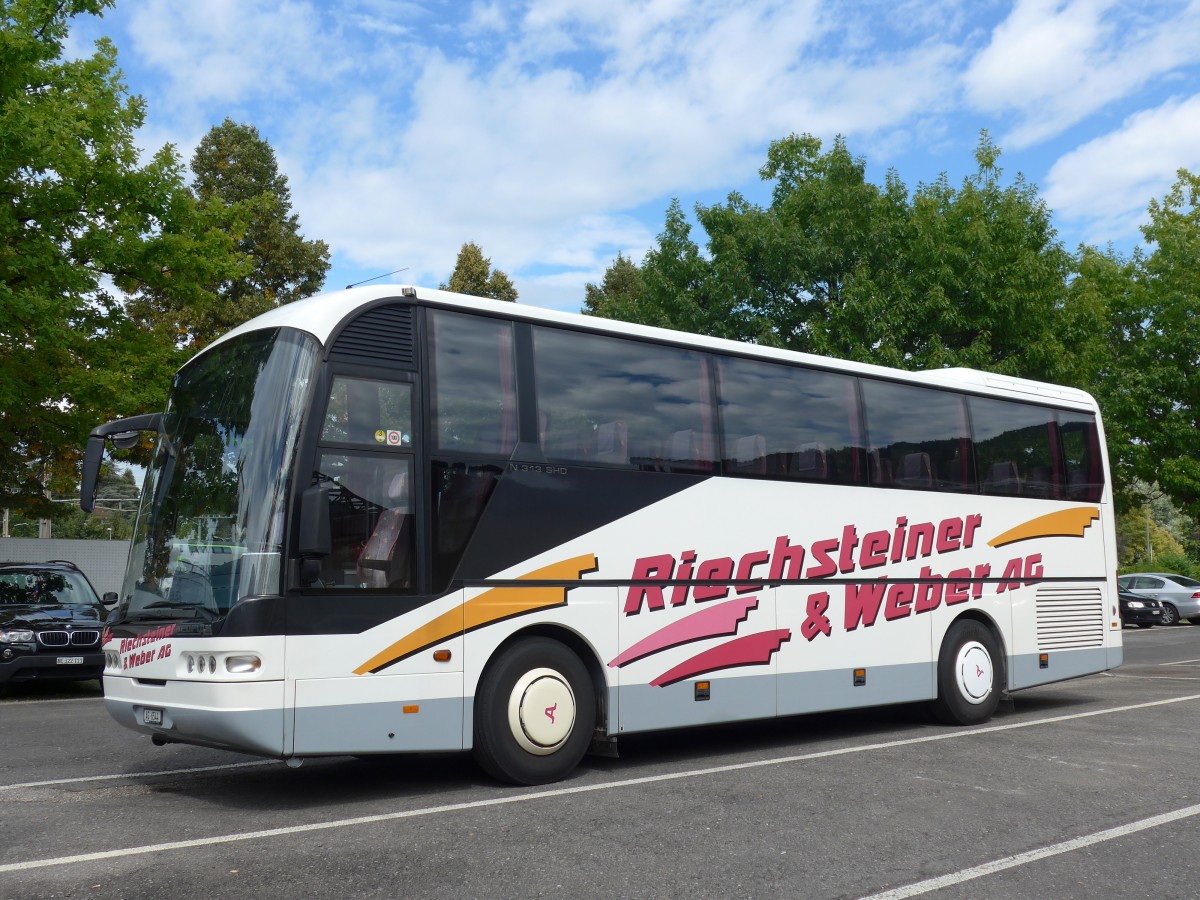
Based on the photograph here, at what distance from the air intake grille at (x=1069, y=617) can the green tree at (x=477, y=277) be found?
3557 centimetres

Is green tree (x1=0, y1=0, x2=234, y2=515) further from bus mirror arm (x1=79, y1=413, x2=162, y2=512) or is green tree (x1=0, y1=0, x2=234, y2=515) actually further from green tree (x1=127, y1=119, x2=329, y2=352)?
green tree (x1=127, y1=119, x2=329, y2=352)

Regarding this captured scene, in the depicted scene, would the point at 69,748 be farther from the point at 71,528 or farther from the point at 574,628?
the point at 71,528

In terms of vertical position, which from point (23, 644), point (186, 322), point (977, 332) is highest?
point (186, 322)

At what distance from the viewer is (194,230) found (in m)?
20.4

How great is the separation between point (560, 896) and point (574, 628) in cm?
344

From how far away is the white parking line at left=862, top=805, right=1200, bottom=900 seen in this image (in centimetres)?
535

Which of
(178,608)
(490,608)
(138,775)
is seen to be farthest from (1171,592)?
(178,608)

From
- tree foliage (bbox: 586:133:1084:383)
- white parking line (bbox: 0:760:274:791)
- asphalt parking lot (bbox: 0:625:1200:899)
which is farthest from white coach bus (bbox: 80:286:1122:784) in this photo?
tree foliage (bbox: 586:133:1084:383)

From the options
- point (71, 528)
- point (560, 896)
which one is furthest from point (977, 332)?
point (71, 528)

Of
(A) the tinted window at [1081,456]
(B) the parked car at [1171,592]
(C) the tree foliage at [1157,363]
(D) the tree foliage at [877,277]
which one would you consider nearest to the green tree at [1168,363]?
(C) the tree foliage at [1157,363]

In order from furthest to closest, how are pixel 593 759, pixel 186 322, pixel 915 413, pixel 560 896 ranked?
pixel 186 322 < pixel 915 413 < pixel 593 759 < pixel 560 896

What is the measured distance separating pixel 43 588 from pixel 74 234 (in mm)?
6101

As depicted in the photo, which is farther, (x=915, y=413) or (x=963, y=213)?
(x=963, y=213)

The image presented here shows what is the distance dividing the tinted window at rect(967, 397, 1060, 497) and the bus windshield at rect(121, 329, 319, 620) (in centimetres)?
783
